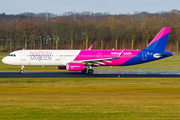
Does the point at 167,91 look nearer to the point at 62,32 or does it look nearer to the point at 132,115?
the point at 132,115

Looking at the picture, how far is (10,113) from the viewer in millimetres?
14602

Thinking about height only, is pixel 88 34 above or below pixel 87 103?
above

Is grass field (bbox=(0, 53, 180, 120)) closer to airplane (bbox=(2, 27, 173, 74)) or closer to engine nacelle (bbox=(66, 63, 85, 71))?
engine nacelle (bbox=(66, 63, 85, 71))

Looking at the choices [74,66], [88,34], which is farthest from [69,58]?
[88,34]

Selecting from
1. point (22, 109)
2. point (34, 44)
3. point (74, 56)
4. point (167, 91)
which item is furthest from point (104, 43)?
point (22, 109)

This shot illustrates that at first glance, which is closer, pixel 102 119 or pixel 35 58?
pixel 102 119

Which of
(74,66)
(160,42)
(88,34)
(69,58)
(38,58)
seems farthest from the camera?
(88,34)

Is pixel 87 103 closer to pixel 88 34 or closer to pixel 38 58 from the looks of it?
pixel 38 58

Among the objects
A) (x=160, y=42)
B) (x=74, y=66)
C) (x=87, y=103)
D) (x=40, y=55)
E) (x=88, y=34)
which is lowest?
(x=87, y=103)

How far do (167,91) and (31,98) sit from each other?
11997mm

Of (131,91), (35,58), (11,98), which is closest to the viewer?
(11,98)

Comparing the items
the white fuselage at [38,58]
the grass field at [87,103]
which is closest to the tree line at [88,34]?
the white fuselage at [38,58]

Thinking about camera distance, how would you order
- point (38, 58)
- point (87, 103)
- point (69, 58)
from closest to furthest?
point (87, 103), point (38, 58), point (69, 58)

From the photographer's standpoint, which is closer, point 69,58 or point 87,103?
point 87,103
